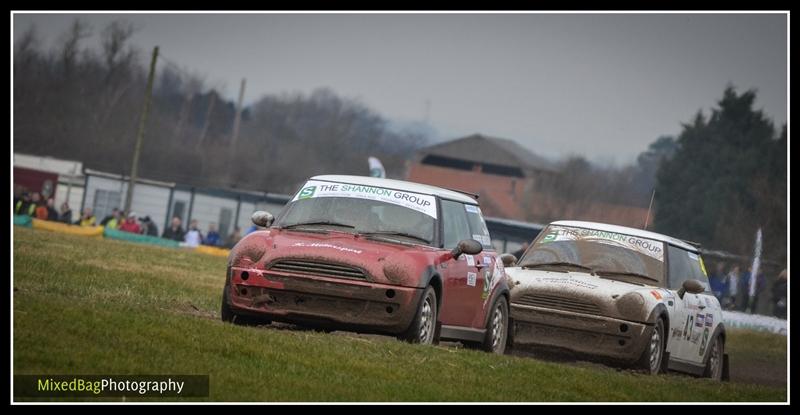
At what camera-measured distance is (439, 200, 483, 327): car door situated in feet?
48.2

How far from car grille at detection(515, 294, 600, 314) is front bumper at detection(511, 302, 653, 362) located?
62 mm

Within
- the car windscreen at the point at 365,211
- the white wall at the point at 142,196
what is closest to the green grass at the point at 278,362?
the car windscreen at the point at 365,211

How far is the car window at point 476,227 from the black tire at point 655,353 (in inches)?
80.0

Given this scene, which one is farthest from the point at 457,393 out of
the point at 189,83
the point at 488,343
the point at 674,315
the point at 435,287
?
the point at 189,83

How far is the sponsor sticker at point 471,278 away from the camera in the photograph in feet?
49.6

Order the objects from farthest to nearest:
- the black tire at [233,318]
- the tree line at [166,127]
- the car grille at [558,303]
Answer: the tree line at [166,127], the car grille at [558,303], the black tire at [233,318]

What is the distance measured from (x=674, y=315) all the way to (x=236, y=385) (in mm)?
7788

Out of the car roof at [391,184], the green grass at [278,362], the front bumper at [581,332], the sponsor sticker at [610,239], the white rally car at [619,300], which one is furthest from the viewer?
the sponsor sticker at [610,239]

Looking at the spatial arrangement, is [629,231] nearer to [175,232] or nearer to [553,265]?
[553,265]

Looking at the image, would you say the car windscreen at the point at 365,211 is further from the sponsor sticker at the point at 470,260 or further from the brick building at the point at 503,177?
the brick building at the point at 503,177

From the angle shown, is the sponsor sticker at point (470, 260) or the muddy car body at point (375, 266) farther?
the sponsor sticker at point (470, 260)

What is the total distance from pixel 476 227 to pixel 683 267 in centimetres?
311

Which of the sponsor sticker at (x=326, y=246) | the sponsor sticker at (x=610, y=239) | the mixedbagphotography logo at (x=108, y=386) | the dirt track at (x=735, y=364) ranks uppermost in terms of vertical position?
the sponsor sticker at (x=610, y=239)

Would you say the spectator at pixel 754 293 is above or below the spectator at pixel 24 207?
above
